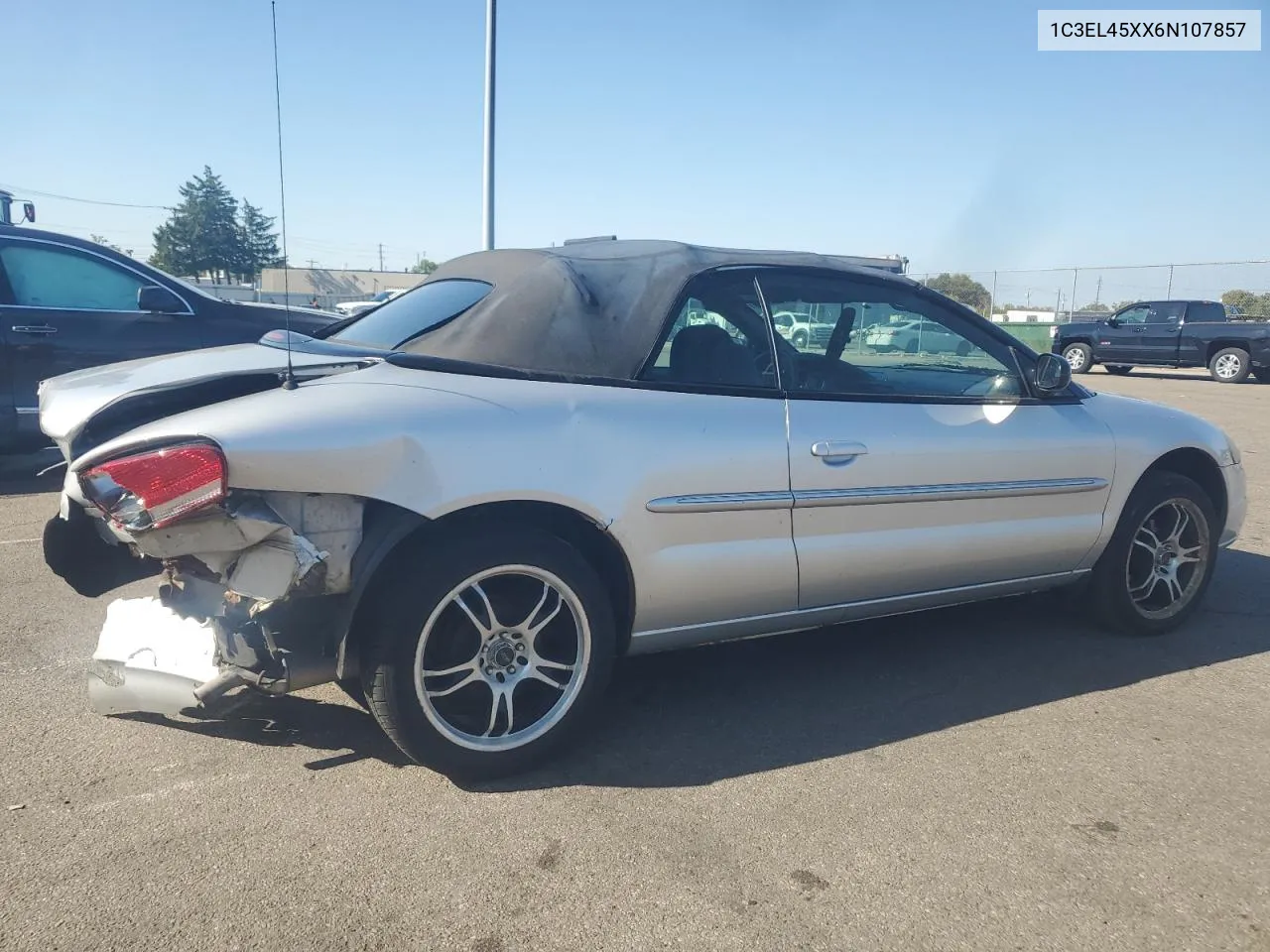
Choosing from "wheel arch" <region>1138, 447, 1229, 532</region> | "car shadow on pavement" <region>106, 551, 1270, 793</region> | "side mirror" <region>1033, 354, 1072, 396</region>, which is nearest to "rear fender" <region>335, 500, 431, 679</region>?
"car shadow on pavement" <region>106, 551, 1270, 793</region>

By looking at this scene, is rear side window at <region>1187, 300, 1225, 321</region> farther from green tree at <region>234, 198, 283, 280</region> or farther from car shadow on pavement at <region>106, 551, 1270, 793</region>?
green tree at <region>234, 198, 283, 280</region>

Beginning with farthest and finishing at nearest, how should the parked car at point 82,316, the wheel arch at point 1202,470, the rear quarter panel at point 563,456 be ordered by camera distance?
the parked car at point 82,316 < the wheel arch at point 1202,470 < the rear quarter panel at point 563,456

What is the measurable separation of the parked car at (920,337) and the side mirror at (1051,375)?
0.29 meters

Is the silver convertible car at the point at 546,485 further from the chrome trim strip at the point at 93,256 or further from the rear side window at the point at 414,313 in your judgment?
the chrome trim strip at the point at 93,256

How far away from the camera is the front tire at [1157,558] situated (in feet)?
13.6

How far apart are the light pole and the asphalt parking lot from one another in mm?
10599

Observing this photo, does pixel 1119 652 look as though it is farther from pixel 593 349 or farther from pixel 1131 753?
pixel 593 349

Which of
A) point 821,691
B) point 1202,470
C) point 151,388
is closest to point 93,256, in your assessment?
point 151,388

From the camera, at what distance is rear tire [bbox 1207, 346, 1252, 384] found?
1988cm

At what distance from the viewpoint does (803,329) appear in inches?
147

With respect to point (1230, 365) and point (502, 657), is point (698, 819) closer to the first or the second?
point (502, 657)

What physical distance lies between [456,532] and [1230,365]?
21.9m

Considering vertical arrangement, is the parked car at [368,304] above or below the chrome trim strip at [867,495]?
above

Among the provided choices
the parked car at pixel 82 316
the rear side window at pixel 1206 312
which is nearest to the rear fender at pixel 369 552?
the parked car at pixel 82 316
